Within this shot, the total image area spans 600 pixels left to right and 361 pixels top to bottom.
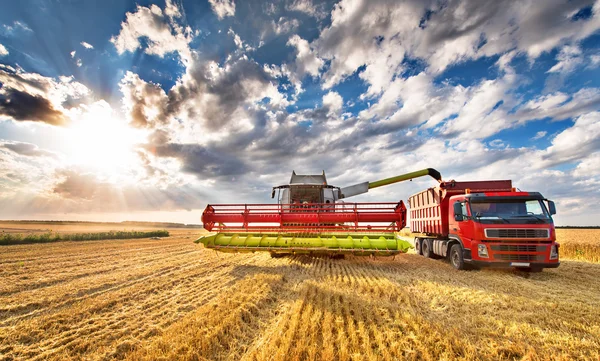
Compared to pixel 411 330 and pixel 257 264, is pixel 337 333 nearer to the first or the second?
pixel 411 330

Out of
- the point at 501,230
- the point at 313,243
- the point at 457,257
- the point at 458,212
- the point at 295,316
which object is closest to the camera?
the point at 295,316

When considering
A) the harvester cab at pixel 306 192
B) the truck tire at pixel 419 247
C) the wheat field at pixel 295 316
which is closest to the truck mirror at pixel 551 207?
the wheat field at pixel 295 316

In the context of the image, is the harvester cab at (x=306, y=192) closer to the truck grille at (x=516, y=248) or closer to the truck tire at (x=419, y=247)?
the truck tire at (x=419, y=247)

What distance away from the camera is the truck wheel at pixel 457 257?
31.6ft

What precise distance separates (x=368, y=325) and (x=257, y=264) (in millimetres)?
6176

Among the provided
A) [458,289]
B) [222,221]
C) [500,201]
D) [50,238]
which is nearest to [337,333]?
[458,289]

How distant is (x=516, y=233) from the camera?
8695mm

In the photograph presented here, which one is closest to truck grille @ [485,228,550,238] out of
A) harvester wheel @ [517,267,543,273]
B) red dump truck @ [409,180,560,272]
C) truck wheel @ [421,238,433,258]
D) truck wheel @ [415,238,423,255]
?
red dump truck @ [409,180,560,272]

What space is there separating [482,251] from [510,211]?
1687 millimetres

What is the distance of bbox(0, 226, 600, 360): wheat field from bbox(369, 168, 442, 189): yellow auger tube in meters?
11.0

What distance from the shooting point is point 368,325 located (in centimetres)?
423

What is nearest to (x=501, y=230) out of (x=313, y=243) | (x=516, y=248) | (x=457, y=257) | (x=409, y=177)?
(x=516, y=248)

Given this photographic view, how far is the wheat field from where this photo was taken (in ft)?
11.8

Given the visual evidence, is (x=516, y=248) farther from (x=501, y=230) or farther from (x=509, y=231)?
(x=501, y=230)
